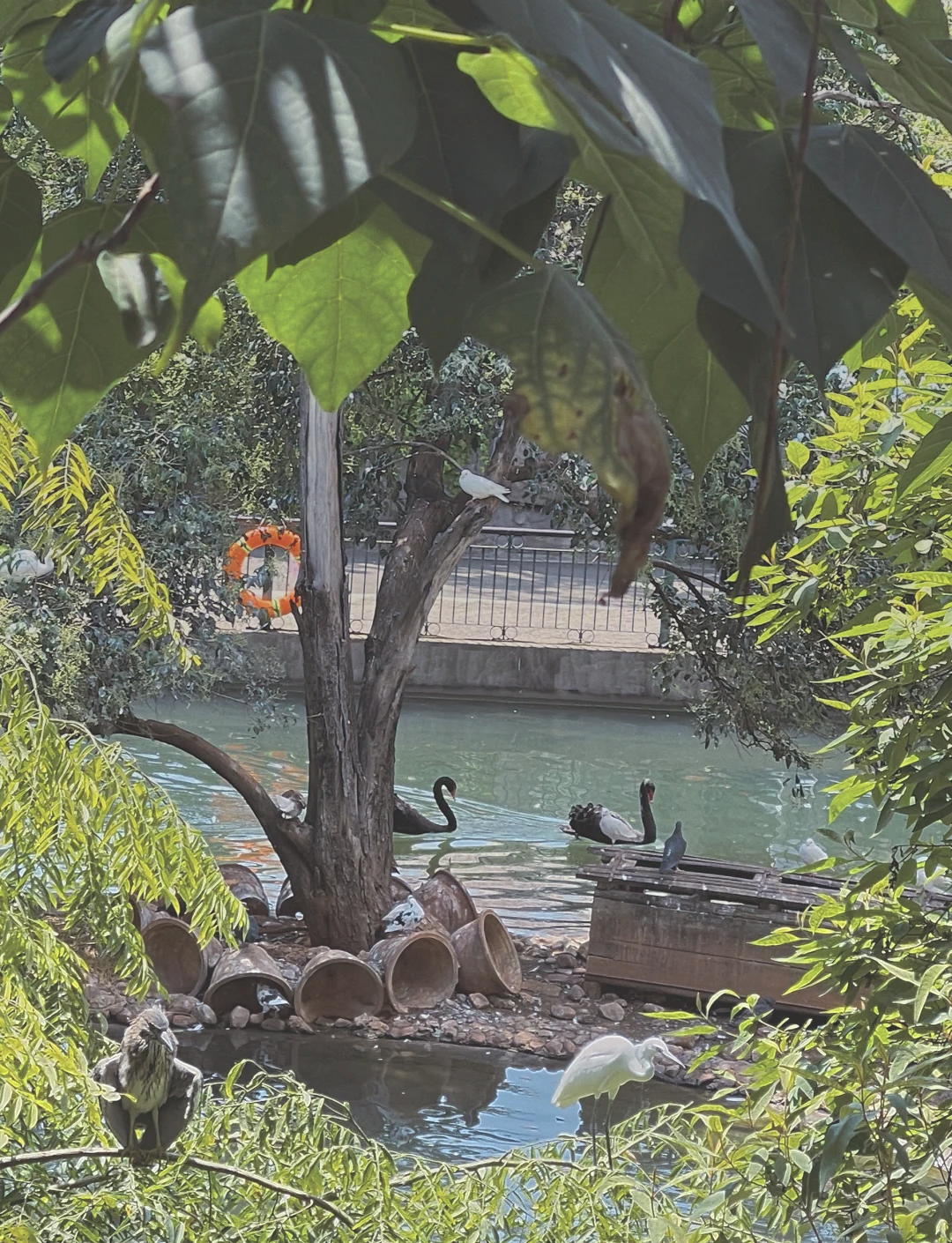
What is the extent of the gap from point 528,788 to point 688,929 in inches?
165

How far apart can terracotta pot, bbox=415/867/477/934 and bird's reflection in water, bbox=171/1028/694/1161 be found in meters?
1.01

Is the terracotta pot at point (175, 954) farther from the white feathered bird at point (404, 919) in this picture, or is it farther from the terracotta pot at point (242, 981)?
the white feathered bird at point (404, 919)

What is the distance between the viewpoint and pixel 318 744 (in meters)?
6.49

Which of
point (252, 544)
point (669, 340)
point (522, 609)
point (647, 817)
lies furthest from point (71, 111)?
point (522, 609)

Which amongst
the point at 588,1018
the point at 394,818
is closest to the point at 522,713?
the point at 394,818

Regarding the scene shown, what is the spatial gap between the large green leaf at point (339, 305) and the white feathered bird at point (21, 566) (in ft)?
16.4

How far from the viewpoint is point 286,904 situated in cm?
690

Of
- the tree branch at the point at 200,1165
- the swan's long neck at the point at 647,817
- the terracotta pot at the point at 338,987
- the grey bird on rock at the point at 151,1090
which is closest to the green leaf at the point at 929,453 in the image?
the tree branch at the point at 200,1165

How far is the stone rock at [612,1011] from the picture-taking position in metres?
5.89

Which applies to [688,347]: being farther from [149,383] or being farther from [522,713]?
[522,713]

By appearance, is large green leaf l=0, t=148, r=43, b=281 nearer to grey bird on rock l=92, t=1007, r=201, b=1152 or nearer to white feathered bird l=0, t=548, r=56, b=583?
grey bird on rock l=92, t=1007, r=201, b=1152

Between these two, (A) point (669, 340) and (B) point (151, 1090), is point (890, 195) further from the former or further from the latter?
(B) point (151, 1090)

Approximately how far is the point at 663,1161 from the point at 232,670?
3507mm

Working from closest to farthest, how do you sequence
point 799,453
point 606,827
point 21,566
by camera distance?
point 799,453 < point 21,566 < point 606,827
